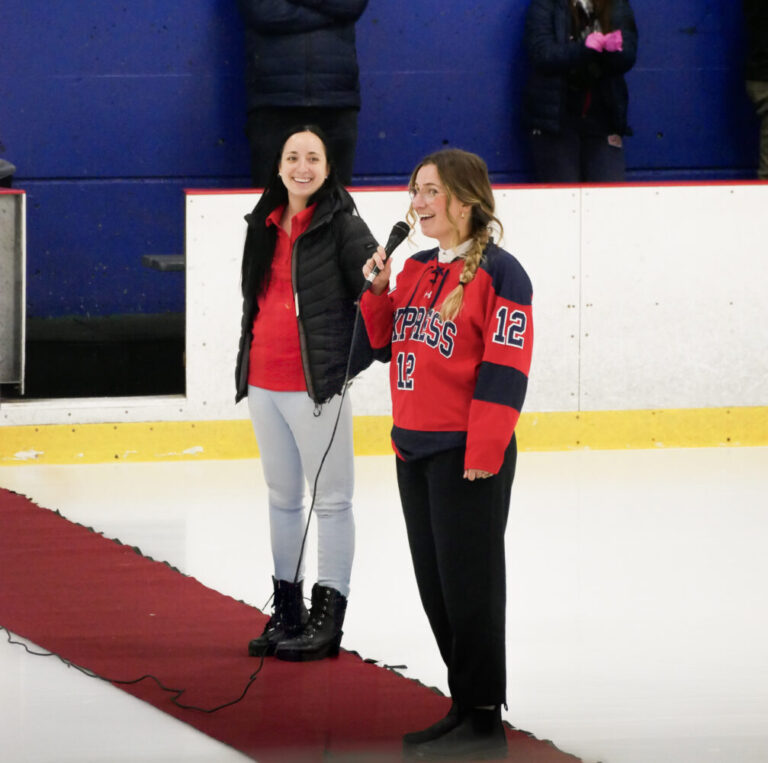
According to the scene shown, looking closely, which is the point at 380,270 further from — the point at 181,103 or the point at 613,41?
the point at 181,103

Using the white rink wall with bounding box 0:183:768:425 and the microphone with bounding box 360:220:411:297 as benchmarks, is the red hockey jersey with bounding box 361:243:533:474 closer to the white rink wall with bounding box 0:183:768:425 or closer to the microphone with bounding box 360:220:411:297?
the microphone with bounding box 360:220:411:297

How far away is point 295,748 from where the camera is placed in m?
2.69

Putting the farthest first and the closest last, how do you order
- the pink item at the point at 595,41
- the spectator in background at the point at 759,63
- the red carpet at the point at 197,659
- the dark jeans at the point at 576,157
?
the spectator in background at the point at 759,63, the dark jeans at the point at 576,157, the pink item at the point at 595,41, the red carpet at the point at 197,659

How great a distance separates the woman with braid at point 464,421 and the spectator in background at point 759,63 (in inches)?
187

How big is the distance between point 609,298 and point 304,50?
1.70m

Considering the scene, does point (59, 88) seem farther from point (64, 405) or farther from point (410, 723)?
point (410, 723)

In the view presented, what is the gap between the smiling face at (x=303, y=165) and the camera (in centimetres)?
326

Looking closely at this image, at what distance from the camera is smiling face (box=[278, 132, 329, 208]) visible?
326 cm

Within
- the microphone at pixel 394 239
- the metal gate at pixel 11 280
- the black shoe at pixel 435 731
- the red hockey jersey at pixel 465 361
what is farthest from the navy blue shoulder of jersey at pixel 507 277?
the metal gate at pixel 11 280

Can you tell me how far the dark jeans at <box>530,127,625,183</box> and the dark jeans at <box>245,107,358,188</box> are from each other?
92 centimetres

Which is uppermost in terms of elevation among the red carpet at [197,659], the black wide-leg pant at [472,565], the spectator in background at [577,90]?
the spectator in background at [577,90]

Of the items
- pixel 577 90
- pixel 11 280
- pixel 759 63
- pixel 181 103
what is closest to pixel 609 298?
pixel 577 90

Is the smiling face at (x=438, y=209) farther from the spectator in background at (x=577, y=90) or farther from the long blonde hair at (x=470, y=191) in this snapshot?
the spectator in background at (x=577, y=90)

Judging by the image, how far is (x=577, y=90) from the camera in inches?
263
